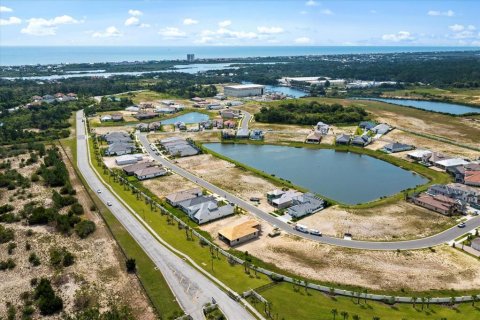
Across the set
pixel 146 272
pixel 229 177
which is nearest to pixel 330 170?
pixel 229 177

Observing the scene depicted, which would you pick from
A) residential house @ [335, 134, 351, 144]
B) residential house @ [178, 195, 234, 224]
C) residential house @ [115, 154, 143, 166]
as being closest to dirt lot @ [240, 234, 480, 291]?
residential house @ [178, 195, 234, 224]

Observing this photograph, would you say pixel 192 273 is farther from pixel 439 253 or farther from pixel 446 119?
pixel 446 119

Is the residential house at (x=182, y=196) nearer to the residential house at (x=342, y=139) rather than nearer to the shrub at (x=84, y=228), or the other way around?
the shrub at (x=84, y=228)

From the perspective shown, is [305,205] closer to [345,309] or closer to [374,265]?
[374,265]

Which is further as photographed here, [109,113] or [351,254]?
[109,113]

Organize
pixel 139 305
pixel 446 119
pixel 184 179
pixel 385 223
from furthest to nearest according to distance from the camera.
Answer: pixel 446 119
pixel 184 179
pixel 385 223
pixel 139 305

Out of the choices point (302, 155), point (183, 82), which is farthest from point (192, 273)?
point (183, 82)

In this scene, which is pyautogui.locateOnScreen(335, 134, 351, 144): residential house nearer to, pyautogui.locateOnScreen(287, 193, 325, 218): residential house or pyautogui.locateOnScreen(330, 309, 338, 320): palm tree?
pyautogui.locateOnScreen(287, 193, 325, 218): residential house
